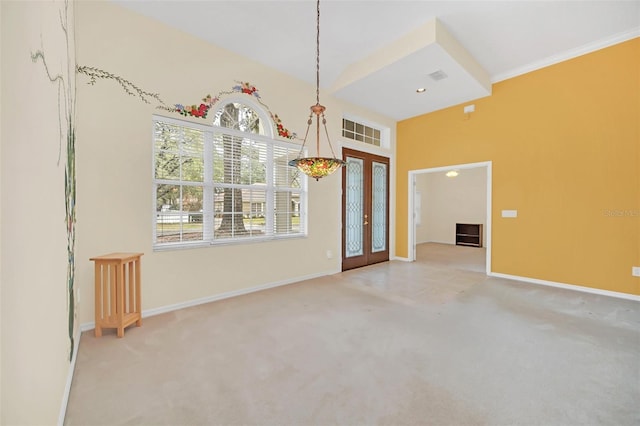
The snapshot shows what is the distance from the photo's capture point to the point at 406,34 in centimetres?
360

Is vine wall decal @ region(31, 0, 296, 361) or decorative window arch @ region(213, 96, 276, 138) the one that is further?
decorative window arch @ region(213, 96, 276, 138)

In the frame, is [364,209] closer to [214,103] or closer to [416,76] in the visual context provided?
[416,76]

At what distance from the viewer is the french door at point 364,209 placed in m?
5.57

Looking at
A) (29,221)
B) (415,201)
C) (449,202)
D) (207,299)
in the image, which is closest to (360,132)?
(415,201)

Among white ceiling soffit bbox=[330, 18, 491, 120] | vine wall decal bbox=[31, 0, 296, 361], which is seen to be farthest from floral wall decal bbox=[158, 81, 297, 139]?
white ceiling soffit bbox=[330, 18, 491, 120]

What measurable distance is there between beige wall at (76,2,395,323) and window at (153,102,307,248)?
0.16m

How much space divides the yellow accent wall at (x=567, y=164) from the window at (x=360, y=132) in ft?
5.85

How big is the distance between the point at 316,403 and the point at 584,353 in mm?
2369

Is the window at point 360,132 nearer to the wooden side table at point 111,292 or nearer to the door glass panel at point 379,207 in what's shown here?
the door glass panel at point 379,207

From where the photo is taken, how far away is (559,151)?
13.9 feet

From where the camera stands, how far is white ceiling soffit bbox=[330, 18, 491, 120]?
352cm

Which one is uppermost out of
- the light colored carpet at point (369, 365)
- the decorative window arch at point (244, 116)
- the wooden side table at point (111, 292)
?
the decorative window arch at point (244, 116)

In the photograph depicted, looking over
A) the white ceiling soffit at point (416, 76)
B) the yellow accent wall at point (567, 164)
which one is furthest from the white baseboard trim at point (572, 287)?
the white ceiling soffit at point (416, 76)

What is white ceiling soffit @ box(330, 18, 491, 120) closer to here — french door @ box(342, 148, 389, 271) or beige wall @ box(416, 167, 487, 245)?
french door @ box(342, 148, 389, 271)
